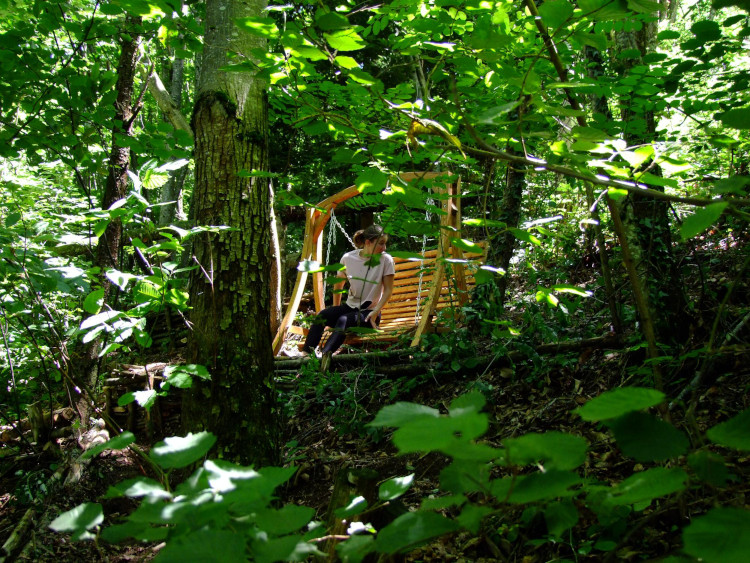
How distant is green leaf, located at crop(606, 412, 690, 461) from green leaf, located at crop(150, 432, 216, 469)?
48 centimetres

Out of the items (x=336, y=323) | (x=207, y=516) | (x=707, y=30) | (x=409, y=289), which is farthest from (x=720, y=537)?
(x=409, y=289)

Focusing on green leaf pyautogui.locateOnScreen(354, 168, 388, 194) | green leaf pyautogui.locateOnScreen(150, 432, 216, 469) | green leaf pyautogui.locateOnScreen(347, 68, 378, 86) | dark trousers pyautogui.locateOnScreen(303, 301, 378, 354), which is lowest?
dark trousers pyautogui.locateOnScreen(303, 301, 378, 354)

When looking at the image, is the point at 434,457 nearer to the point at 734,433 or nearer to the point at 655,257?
the point at 655,257

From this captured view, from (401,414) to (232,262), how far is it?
1692mm

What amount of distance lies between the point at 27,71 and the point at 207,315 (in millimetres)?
1339

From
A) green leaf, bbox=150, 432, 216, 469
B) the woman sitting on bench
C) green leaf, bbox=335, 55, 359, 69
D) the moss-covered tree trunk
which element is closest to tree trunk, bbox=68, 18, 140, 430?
the moss-covered tree trunk

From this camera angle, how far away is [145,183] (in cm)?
166

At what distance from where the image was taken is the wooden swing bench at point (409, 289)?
4.07 m

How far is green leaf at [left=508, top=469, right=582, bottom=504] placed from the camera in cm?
54

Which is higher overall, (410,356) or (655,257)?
(655,257)

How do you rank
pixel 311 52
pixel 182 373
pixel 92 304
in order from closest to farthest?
pixel 311 52
pixel 92 304
pixel 182 373

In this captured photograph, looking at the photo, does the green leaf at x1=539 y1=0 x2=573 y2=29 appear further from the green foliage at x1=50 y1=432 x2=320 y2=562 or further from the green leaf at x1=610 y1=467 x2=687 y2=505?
the green foliage at x1=50 y1=432 x2=320 y2=562

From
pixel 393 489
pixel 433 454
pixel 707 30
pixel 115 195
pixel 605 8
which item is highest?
pixel 707 30

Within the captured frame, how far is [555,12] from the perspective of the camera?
0.94 meters
